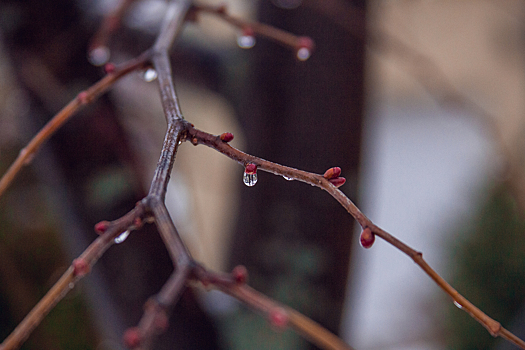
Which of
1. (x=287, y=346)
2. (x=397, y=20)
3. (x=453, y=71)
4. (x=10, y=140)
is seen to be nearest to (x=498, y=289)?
(x=287, y=346)

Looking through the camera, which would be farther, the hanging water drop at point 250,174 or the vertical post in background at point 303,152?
the vertical post in background at point 303,152

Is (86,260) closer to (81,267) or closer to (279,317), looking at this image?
(81,267)

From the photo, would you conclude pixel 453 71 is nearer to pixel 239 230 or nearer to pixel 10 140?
pixel 239 230

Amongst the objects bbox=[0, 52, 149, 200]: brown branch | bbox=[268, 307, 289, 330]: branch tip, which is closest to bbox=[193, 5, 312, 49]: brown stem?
bbox=[0, 52, 149, 200]: brown branch

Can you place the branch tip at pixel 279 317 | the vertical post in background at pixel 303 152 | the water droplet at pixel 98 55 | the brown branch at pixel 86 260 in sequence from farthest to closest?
the vertical post in background at pixel 303 152, the water droplet at pixel 98 55, the branch tip at pixel 279 317, the brown branch at pixel 86 260

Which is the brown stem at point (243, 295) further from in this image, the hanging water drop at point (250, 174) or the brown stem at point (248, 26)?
the brown stem at point (248, 26)

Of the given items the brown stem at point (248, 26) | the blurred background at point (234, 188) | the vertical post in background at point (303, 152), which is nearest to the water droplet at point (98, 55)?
the blurred background at point (234, 188)

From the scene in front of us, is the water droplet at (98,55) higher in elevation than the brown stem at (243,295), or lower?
higher

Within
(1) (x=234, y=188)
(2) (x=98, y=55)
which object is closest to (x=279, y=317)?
(2) (x=98, y=55)
